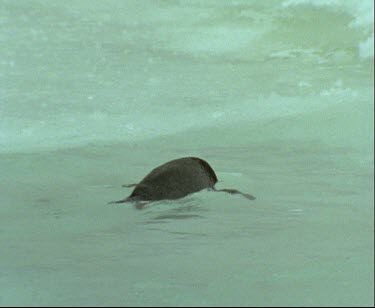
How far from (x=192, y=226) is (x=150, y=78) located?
7.12 m

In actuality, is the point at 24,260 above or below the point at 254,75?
below

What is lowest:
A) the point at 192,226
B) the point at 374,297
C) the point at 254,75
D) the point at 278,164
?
the point at 374,297

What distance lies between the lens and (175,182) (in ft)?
24.8

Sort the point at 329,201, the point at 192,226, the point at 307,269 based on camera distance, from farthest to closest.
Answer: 1. the point at 329,201
2. the point at 192,226
3. the point at 307,269

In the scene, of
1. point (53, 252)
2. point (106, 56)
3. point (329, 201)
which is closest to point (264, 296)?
point (53, 252)

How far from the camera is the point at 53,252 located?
221 inches

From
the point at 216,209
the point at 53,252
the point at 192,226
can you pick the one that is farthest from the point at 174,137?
the point at 53,252

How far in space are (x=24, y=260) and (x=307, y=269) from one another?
1.87m

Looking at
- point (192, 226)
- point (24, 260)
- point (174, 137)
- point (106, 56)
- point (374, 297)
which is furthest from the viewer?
point (106, 56)

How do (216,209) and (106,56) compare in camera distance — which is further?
(106,56)

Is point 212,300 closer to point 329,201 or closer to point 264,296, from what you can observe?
point 264,296

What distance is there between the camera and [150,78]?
13.1m

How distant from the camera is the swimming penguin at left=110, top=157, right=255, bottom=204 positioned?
7426mm

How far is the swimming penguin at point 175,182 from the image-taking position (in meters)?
7.43
